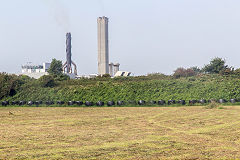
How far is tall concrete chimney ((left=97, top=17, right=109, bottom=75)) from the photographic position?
152000mm

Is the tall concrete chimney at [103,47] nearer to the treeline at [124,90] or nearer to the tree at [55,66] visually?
the tree at [55,66]

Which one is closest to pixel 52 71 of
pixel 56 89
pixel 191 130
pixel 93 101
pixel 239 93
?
pixel 56 89

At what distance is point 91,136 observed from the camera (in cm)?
1783

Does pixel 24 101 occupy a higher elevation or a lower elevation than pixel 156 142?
higher

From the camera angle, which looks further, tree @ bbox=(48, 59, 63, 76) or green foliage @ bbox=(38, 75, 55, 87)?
tree @ bbox=(48, 59, 63, 76)

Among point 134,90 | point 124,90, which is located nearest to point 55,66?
point 124,90

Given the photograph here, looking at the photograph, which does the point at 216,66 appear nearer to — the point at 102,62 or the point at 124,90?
the point at 124,90

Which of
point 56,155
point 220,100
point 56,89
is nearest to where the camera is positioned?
point 56,155

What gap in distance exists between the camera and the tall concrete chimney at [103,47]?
499ft

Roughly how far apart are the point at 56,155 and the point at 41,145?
246 cm

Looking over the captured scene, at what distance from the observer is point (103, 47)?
153625 millimetres

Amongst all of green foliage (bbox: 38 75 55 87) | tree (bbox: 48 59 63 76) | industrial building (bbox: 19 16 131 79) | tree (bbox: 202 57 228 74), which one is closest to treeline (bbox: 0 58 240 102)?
green foliage (bbox: 38 75 55 87)

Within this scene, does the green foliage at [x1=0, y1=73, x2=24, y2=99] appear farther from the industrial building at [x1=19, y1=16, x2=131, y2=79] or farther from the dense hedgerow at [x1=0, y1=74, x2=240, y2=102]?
the industrial building at [x1=19, y1=16, x2=131, y2=79]

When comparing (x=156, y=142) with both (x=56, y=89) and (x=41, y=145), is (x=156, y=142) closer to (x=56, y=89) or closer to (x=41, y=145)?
(x=41, y=145)
